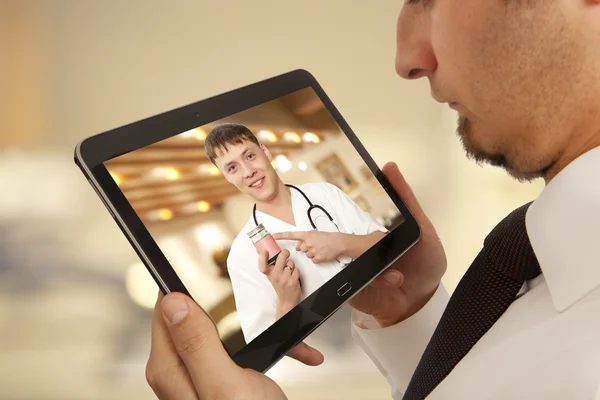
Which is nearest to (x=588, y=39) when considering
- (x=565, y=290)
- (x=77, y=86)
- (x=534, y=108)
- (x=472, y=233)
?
(x=534, y=108)

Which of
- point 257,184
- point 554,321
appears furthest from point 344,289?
point 554,321

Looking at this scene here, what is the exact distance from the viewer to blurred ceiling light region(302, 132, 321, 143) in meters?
0.77

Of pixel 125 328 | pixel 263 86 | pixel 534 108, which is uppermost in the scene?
pixel 263 86

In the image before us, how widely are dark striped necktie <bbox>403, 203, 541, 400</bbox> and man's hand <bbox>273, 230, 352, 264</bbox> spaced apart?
157 mm

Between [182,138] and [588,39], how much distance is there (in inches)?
17.1

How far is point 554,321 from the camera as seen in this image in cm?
47

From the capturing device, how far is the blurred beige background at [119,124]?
1626mm

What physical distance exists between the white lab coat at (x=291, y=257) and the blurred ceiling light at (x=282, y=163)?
1.2 inches

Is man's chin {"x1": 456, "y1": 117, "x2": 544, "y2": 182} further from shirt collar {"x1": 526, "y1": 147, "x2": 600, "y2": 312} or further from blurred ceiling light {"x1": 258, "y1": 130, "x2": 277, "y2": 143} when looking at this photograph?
blurred ceiling light {"x1": 258, "y1": 130, "x2": 277, "y2": 143}

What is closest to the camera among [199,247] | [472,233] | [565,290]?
[565,290]

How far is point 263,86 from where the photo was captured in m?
0.75

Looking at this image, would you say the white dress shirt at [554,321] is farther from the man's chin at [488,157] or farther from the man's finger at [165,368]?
the man's finger at [165,368]

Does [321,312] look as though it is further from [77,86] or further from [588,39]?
[77,86]

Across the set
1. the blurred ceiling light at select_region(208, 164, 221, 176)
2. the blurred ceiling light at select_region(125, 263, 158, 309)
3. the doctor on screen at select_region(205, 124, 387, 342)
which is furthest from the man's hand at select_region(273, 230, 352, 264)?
the blurred ceiling light at select_region(125, 263, 158, 309)
